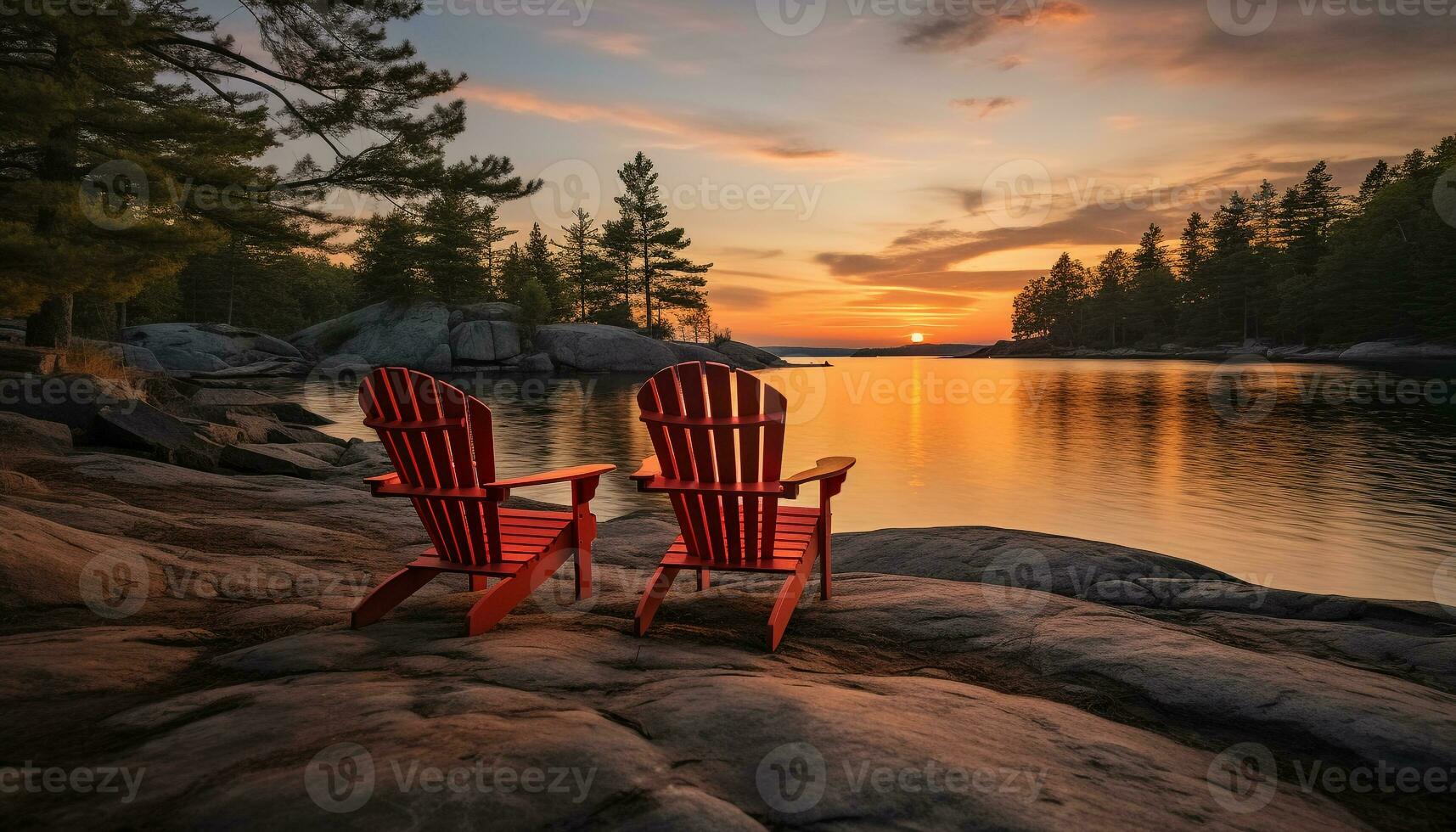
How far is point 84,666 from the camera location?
2734mm

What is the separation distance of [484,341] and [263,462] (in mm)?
28457

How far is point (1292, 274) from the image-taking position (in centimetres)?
5781

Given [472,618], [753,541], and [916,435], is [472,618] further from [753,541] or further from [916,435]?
[916,435]

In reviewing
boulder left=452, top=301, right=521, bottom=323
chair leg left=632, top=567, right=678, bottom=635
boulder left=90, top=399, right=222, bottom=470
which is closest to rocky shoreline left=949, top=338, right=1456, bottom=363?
boulder left=452, top=301, right=521, bottom=323

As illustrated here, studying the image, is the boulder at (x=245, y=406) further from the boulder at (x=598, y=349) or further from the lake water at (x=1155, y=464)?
the boulder at (x=598, y=349)

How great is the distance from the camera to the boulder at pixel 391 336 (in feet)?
119

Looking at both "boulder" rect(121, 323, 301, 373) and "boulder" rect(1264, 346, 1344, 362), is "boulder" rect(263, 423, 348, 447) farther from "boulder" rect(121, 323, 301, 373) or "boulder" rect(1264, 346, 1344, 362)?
"boulder" rect(1264, 346, 1344, 362)

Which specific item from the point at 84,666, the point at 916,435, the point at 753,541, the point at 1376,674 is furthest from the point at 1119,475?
the point at 84,666

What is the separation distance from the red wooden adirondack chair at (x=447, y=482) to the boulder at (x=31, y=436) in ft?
21.7

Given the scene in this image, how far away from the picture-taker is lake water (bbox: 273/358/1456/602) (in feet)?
29.1

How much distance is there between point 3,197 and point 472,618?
12.8 metres

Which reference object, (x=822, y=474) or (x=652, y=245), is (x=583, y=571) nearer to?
(x=822, y=474)

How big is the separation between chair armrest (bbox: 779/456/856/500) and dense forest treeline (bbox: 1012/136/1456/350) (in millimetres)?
55802

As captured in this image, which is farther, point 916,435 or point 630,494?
point 916,435
